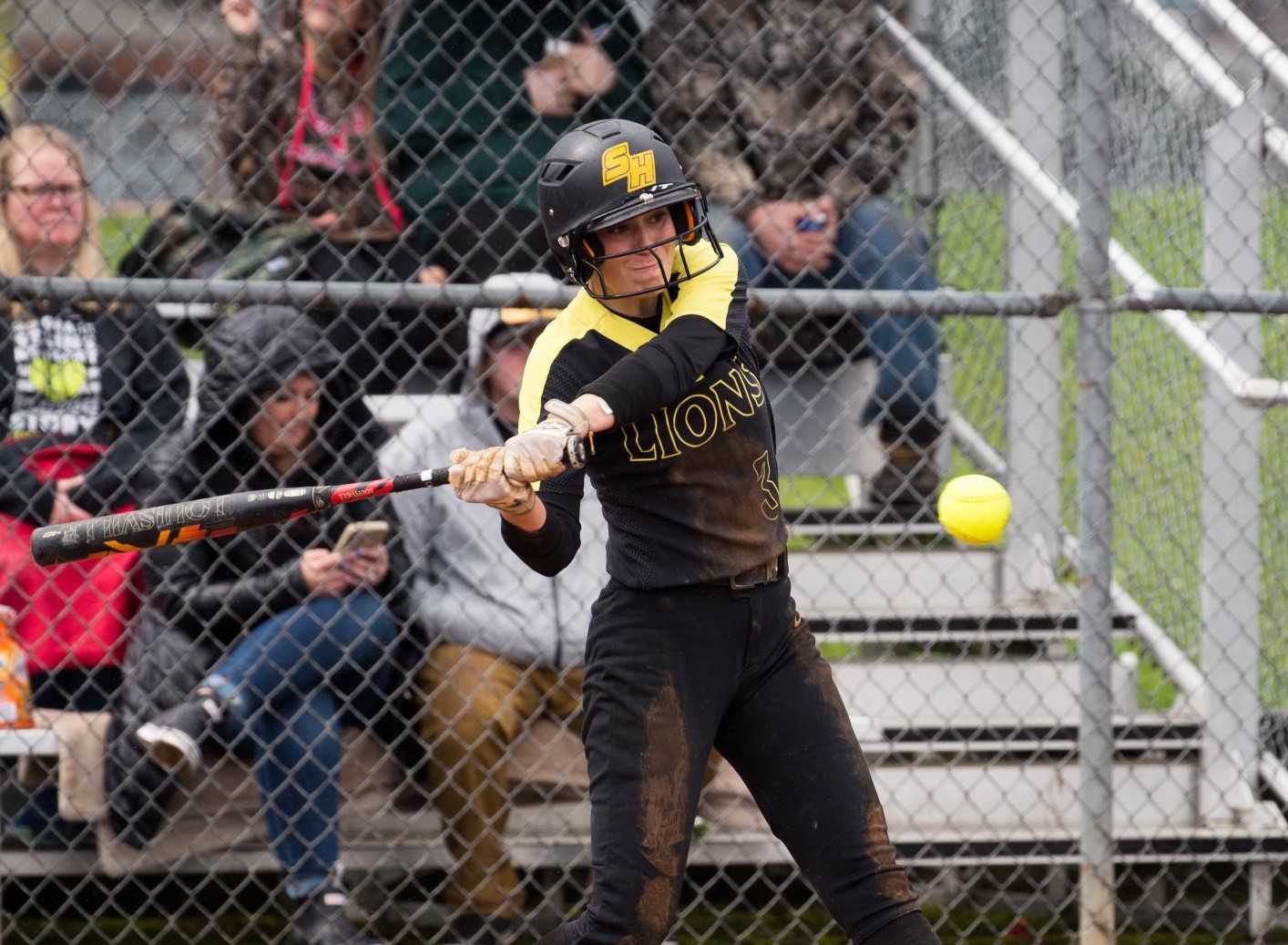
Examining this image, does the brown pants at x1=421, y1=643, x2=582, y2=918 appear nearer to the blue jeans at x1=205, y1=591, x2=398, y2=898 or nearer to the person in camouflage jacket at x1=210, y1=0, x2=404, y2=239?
the blue jeans at x1=205, y1=591, x2=398, y2=898

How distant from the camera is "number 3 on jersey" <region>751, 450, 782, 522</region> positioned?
3.14 metres

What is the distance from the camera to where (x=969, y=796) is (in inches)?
180

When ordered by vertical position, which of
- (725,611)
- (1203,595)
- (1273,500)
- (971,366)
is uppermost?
(971,366)

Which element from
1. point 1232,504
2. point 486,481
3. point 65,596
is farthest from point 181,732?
point 1232,504

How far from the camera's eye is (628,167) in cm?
295

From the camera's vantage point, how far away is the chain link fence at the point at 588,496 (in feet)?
13.5

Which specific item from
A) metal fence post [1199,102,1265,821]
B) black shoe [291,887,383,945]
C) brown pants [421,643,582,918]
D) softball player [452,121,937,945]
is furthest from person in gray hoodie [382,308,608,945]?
metal fence post [1199,102,1265,821]

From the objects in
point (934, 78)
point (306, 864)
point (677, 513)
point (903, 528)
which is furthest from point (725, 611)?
point (934, 78)

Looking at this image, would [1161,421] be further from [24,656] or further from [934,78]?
[24,656]

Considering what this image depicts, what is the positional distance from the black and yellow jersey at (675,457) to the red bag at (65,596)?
1.67 meters

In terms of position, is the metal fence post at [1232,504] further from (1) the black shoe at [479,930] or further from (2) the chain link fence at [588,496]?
(1) the black shoe at [479,930]

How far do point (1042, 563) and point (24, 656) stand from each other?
2997 mm

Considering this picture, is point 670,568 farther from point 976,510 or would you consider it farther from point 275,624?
point 275,624

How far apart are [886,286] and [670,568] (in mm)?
2096
